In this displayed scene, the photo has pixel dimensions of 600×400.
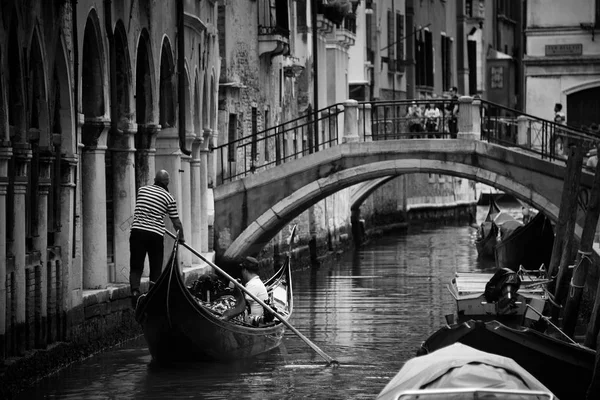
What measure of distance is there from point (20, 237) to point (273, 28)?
10.6 m

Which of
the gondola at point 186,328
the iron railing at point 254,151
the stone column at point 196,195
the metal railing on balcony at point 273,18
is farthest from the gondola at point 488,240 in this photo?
the gondola at point 186,328

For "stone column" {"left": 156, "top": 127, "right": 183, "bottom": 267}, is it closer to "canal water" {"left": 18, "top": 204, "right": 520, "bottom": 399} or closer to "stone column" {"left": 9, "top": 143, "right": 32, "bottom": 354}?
"canal water" {"left": 18, "top": 204, "right": 520, "bottom": 399}

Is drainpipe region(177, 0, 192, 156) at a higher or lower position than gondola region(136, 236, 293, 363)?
higher

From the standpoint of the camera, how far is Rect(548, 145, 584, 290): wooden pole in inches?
576

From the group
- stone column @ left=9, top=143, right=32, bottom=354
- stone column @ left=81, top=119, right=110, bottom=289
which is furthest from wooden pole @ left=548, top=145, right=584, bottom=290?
stone column @ left=9, top=143, right=32, bottom=354

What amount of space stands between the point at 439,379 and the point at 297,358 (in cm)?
621

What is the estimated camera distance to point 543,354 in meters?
10.5

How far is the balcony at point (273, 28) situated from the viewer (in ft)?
69.6

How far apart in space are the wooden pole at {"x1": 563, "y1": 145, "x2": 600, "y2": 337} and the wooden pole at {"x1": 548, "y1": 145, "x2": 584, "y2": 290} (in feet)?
0.99

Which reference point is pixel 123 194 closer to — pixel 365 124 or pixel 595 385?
A: pixel 365 124

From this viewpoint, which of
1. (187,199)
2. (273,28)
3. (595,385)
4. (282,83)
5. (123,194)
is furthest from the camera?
(282,83)

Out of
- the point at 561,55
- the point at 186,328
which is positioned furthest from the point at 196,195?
the point at 561,55

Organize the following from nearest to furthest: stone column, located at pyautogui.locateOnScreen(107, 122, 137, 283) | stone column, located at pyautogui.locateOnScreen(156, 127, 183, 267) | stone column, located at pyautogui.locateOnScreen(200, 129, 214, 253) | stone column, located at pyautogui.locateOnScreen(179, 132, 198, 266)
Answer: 1. stone column, located at pyautogui.locateOnScreen(107, 122, 137, 283)
2. stone column, located at pyautogui.locateOnScreen(156, 127, 183, 267)
3. stone column, located at pyautogui.locateOnScreen(179, 132, 198, 266)
4. stone column, located at pyautogui.locateOnScreen(200, 129, 214, 253)

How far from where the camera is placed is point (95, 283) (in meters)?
13.5
